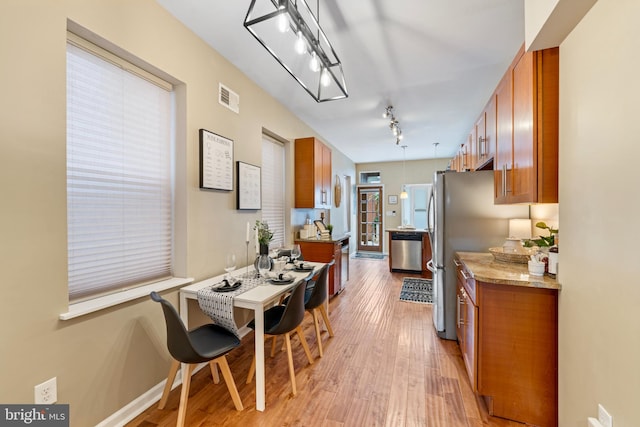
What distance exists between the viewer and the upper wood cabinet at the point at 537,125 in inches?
61.7

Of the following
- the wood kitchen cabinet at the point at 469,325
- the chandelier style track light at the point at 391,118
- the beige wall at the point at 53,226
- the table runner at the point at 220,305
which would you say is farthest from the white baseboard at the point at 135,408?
the chandelier style track light at the point at 391,118

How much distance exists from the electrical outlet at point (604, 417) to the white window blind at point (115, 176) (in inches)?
106

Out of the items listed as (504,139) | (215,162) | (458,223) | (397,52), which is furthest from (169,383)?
(397,52)

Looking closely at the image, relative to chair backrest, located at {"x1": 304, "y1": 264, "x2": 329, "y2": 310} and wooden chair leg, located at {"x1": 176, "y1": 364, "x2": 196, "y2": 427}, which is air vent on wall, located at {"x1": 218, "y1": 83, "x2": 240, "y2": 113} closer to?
chair backrest, located at {"x1": 304, "y1": 264, "x2": 329, "y2": 310}

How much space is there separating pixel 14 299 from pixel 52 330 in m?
0.25

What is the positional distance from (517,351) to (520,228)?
1.33m

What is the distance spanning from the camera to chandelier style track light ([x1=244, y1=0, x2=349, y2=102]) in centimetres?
146

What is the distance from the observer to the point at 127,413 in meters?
1.68

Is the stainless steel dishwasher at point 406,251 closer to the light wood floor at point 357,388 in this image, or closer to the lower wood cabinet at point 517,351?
the light wood floor at point 357,388

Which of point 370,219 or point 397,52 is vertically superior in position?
point 397,52

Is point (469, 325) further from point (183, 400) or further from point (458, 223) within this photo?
point (183, 400)

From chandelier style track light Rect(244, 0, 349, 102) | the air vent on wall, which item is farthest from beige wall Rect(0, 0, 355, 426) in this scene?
chandelier style track light Rect(244, 0, 349, 102)

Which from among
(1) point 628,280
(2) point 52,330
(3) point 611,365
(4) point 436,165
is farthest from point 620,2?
(4) point 436,165

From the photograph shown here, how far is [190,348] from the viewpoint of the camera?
1551 mm
